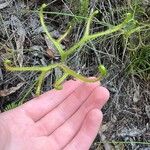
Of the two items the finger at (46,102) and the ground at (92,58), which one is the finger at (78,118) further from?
the ground at (92,58)

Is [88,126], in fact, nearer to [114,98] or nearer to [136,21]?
[114,98]

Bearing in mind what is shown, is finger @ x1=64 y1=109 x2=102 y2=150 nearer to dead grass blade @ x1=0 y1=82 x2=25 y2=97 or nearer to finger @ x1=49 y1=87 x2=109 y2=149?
finger @ x1=49 y1=87 x2=109 y2=149

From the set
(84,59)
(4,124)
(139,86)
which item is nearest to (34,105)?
(4,124)

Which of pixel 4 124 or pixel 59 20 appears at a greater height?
pixel 59 20

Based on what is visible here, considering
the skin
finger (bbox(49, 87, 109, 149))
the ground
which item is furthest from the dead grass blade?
finger (bbox(49, 87, 109, 149))

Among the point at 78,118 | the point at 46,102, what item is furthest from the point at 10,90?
the point at 78,118

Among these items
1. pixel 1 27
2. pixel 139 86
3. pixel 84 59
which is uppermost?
pixel 1 27

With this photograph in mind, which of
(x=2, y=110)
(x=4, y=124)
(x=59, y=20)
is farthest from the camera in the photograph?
(x=59, y=20)

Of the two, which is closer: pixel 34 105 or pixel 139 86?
pixel 34 105
